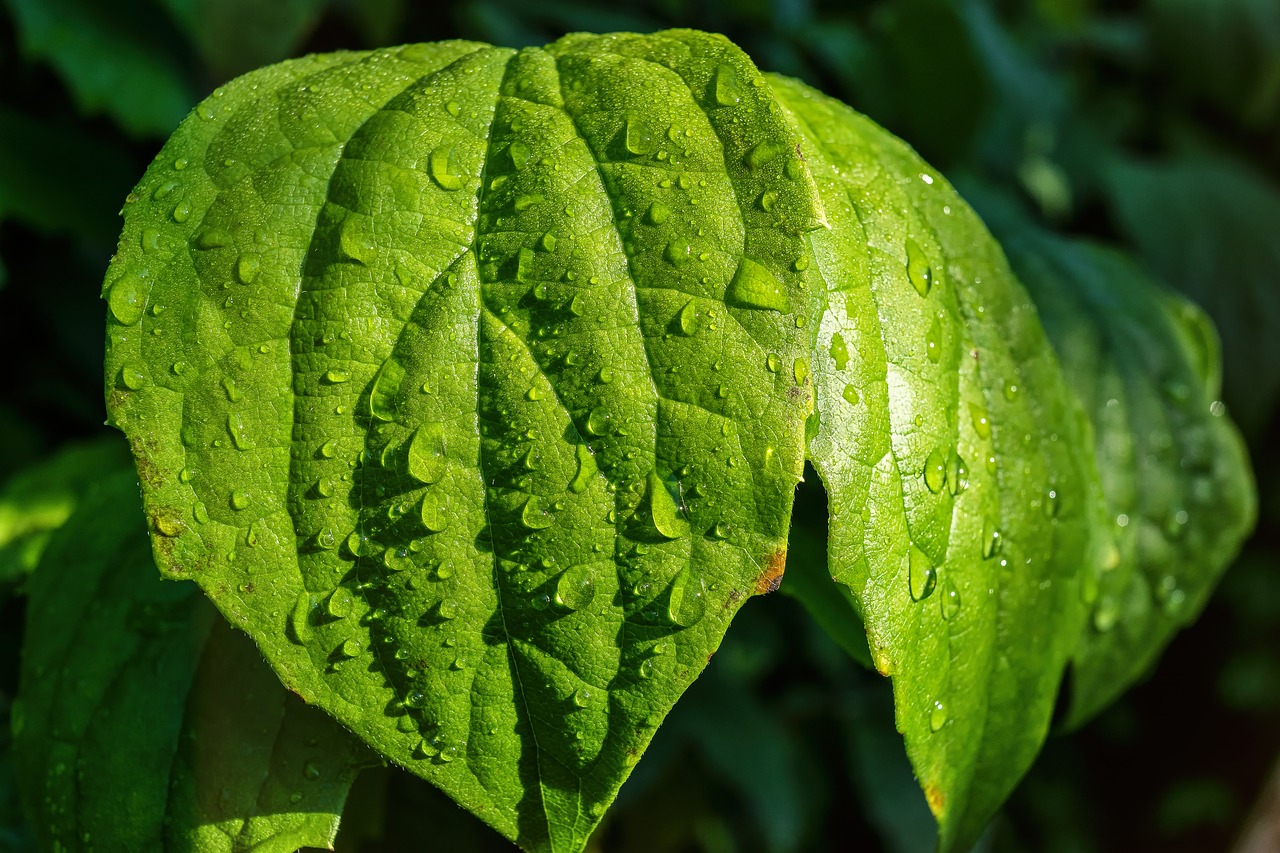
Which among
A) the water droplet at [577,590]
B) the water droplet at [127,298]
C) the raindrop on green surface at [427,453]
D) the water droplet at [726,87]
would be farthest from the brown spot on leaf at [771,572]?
the water droplet at [127,298]

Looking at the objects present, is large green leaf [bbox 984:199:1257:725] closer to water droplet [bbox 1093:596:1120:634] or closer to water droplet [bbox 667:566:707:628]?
water droplet [bbox 1093:596:1120:634]

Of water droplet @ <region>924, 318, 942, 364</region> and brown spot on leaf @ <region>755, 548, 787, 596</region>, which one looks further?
water droplet @ <region>924, 318, 942, 364</region>

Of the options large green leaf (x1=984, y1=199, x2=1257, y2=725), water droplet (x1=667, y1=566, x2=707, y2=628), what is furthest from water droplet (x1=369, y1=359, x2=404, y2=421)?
large green leaf (x1=984, y1=199, x2=1257, y2=725)

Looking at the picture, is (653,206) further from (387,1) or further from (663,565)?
(387,1)

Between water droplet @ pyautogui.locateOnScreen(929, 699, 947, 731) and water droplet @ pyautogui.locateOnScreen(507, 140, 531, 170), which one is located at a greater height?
water droplet @ pyautogui.locateOnScreen(507, 140, 531, 170)

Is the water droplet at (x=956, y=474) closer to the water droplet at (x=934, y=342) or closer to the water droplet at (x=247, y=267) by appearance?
the water droplet at (x=934, y=342)

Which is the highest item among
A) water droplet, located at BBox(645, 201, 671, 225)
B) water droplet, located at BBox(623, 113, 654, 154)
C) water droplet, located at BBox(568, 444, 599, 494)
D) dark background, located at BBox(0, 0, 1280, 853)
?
water droplet, located at BBox(623, 113, 654, 154)

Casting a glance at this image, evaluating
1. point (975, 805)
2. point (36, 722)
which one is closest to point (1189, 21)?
point (975, 805)

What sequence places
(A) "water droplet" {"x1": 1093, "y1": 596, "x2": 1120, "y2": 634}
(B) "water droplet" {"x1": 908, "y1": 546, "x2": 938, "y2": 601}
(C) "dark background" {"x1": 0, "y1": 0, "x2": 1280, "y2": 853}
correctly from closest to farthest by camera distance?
(B) "water droplet" {"x1": 908, "y1": 546, "x2": 938, "y2": 601} < (A) "water droplet" {"x1": 1093, "y1": 596, "x2": 1120, "y2": 634} < (C) "dark background" {"x1": 0, "y1": 0, "x2": 1280, "y2": 853}
